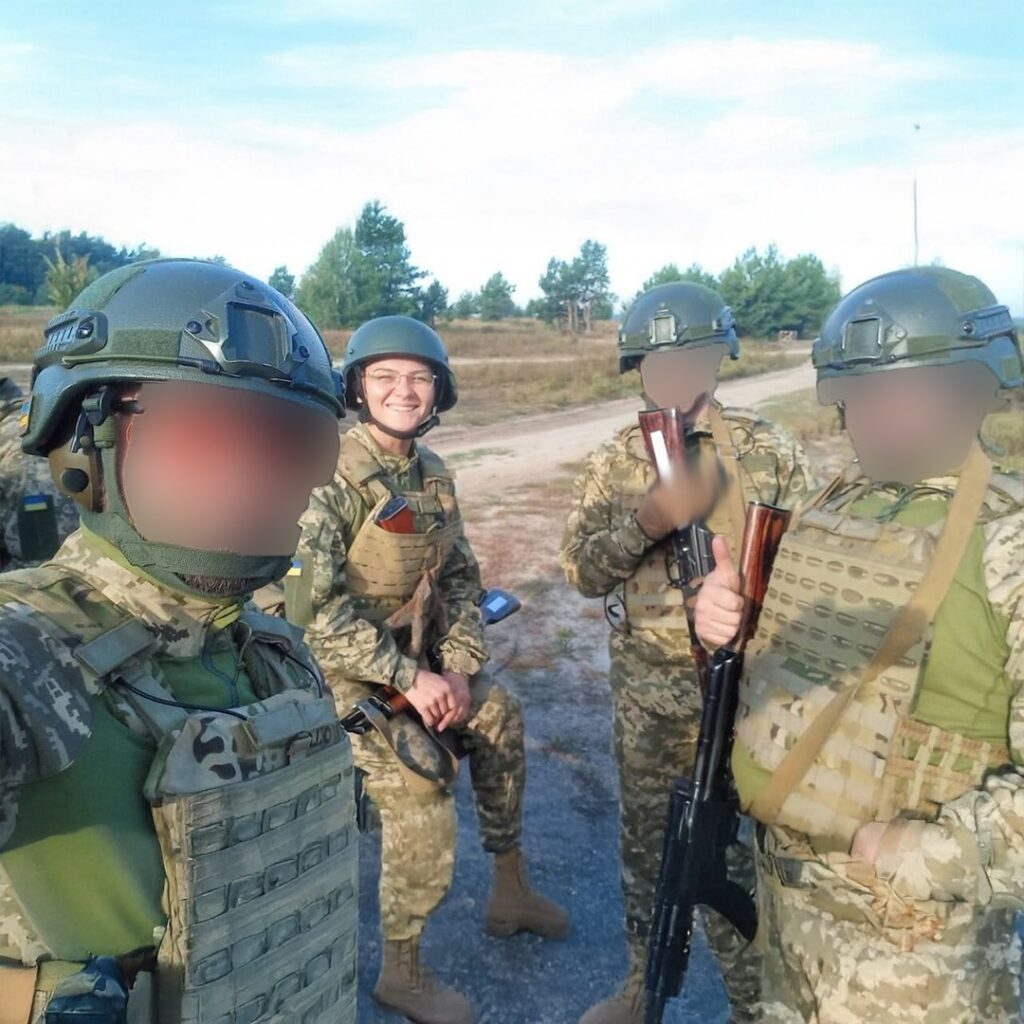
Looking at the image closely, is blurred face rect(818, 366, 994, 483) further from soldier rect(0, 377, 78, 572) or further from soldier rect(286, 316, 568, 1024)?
soldier rect(0, 377, 78, 572)

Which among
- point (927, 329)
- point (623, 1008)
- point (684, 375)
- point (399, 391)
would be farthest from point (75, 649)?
Result: point (684, 375)

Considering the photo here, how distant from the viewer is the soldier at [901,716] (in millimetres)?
1922

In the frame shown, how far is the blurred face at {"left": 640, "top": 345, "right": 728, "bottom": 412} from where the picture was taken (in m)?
3.70

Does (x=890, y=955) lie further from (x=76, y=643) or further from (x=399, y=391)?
(x=399, y=391)

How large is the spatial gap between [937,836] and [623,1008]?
1864 mm

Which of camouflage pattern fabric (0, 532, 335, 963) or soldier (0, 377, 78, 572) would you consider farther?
soldier (0, 377, 78, 572)

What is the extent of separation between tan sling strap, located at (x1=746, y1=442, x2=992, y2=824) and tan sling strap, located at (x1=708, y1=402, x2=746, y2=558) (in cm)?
133

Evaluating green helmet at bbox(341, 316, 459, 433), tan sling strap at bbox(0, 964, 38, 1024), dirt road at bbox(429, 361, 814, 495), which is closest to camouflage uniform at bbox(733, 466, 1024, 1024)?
tan sling strap at bbox(0, 964, 38, 1024)

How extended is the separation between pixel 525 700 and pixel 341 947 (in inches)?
178

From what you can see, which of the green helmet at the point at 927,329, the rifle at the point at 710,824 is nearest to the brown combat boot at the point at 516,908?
the rifle at the point at 710,824

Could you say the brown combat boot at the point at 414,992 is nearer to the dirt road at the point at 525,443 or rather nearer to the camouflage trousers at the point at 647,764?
the camouflage trousers at the point at 647,764

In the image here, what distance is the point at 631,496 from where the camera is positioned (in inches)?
147

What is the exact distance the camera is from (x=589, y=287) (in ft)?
Answer: 230

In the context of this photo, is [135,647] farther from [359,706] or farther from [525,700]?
[525,700]
